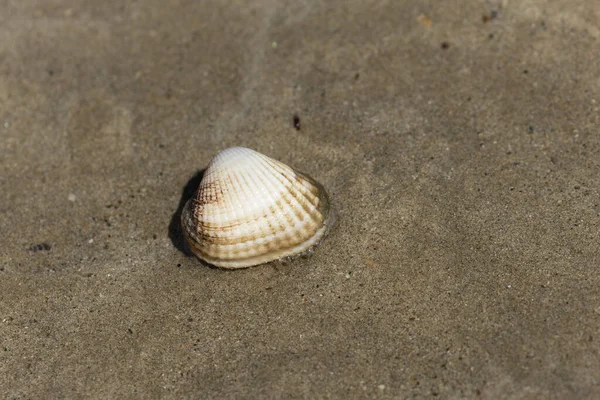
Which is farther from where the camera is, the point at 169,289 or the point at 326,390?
the point at 169,289

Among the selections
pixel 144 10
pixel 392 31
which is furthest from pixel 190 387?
pixel 144 10

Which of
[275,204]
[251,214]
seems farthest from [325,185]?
[251,214]

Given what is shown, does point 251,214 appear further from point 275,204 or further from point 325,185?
point 325,185

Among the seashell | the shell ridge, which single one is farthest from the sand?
the shell ridge

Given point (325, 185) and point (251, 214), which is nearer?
point (251, 214)

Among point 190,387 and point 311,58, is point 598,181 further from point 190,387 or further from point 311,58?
point 190,387

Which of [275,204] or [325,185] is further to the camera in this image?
[325,185]
